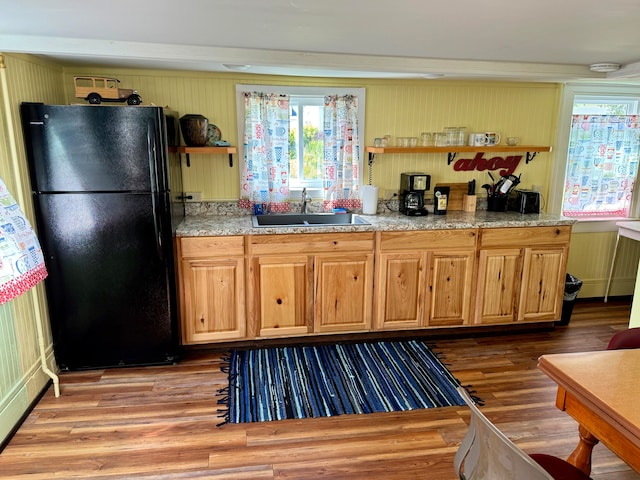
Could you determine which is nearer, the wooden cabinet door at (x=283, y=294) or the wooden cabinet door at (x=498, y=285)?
the wooden cabinet door at (x=283, y=294)

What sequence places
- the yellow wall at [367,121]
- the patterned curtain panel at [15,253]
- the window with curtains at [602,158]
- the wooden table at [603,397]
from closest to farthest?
the wooden table at [603,397] → the patterned curtain panel at [15,253] → the yellow wall at [367,121] → the window with curtains at [602,158]

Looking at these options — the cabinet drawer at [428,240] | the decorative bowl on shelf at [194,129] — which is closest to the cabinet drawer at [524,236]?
the cabinet drawer at [428,240]

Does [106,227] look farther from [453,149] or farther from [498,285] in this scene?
[498,285]

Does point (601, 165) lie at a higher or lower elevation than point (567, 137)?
lower

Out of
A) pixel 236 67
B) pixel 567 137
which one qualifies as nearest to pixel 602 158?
pixel 567 137

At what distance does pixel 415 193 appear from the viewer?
3.68 m

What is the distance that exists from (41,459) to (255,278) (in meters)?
1.56

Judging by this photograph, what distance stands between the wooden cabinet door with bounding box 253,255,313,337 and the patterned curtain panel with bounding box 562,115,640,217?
2.67 meters

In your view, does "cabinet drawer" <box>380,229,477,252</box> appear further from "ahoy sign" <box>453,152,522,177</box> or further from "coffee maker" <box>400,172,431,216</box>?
"ahoy sign" <box>453,152,522,177</box>

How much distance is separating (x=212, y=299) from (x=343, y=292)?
93 centimetres

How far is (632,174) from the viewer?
429 cm

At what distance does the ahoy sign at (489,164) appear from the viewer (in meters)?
3.95

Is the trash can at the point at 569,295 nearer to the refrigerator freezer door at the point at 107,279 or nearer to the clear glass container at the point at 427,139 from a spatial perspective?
the clear glass container at the point at 427,139

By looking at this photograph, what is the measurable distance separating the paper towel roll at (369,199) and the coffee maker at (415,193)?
0.25 meters
